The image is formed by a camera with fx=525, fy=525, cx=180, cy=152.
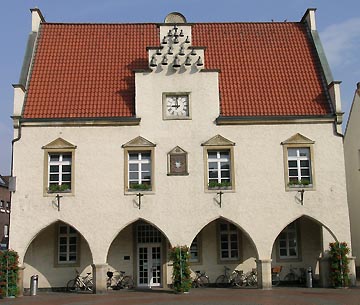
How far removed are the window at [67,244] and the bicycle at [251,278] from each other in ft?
24.6

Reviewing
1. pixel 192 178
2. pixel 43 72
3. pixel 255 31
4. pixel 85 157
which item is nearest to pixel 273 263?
pixel 192 178

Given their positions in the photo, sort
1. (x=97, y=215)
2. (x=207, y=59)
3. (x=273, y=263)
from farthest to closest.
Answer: (x=207, y=59), (x=273, y=263), (x=97, y=215)

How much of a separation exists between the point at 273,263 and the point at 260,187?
3.74 meters

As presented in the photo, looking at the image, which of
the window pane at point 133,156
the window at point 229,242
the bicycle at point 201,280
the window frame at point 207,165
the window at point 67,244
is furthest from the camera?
the window at point 229,242

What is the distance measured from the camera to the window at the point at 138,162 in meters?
22.2

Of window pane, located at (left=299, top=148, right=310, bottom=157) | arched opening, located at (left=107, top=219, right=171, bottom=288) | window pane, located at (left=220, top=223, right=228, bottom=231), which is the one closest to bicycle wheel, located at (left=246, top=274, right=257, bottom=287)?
window pane, located at (left=220, top=223, right=228, bottom=231)

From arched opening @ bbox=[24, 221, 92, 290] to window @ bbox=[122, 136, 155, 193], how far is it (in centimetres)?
351

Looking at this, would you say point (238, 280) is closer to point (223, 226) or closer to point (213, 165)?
point (223, 226)

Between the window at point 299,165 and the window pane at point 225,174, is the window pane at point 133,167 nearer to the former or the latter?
the window pane at point 225,174

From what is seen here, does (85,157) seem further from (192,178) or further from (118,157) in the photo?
(192,178)

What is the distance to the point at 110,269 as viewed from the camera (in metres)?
23.0

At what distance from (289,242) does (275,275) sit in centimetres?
168

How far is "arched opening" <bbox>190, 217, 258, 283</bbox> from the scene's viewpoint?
23.1 metres

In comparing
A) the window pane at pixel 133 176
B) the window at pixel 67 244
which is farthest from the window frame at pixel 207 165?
the window at pixel 67 244
